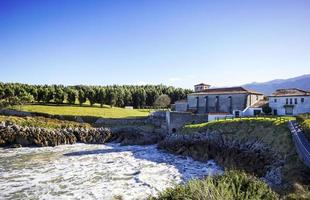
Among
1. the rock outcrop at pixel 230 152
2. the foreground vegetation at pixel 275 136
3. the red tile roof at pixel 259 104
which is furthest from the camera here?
the red tile roof at pixel 259 104

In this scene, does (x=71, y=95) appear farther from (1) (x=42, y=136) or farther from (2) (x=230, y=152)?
(2) (x=230, y=152)

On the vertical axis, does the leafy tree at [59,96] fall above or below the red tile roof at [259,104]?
above

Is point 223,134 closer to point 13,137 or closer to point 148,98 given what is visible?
point 13,137

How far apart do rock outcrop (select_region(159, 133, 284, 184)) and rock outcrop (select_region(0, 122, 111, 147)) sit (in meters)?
12.9

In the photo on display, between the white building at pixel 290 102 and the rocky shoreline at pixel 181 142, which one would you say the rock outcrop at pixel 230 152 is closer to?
the rocky shoreline at pixel 181 142

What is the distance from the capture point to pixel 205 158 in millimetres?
32469

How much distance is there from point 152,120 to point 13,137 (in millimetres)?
22783

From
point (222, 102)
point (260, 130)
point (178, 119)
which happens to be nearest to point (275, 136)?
point (260, 130)

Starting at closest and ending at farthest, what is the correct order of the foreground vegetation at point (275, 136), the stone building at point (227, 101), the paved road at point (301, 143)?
1. the foreground vegetation at point (275, 136)
2. the paved road at point (301, 143)
3. the stone building at point (227, 101)

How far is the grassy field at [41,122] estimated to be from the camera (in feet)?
159

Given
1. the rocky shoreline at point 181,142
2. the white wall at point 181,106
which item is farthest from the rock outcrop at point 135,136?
the white wall at point 181,106

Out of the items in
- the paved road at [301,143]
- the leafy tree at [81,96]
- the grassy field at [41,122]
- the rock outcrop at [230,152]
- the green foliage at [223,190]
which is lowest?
the rock outcrop at [230,152]

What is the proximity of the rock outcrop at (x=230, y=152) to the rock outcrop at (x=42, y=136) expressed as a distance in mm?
12905

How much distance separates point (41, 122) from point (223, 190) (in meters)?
44.8
